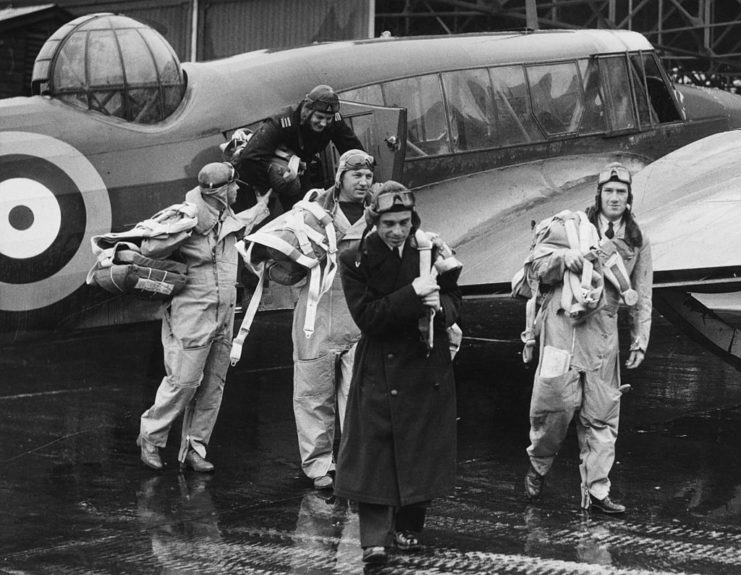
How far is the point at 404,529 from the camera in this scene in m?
5.55

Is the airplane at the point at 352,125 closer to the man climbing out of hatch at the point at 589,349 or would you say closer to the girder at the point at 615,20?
the man climbing out of hatch at the point at 589,349

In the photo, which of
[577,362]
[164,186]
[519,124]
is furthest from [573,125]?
[577,362]

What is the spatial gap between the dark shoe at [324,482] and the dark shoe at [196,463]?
0.76m

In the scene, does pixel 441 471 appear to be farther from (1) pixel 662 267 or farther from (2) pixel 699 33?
(2) pixel 699 33

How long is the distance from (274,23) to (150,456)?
18.2m

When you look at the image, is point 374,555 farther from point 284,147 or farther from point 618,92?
point 618,92

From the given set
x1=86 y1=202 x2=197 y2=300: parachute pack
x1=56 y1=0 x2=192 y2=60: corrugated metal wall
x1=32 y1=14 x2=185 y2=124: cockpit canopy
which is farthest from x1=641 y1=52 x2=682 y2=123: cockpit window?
x1=56 y1=0 x2=192 y2=60: corrugated metal wall

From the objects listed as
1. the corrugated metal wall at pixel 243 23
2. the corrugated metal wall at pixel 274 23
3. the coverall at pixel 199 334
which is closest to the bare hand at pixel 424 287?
the coverall at pixel 199 334

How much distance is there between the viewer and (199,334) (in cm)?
711

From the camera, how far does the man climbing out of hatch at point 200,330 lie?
23.4ft

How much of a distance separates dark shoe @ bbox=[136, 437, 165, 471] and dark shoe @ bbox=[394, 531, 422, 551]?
6.86 feet

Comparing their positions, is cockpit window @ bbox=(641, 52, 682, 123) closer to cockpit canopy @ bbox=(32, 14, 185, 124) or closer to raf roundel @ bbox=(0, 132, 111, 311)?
cockpit canopy @ bbox=(32, 14, 185, 124)

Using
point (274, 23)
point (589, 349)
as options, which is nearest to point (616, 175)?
point (589, 349)

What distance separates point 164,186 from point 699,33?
67.8 feet
